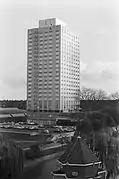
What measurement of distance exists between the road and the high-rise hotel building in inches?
16.9

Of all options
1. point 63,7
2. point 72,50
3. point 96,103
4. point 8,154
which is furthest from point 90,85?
point 8,154

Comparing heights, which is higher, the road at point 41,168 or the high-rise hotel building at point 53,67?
the high-rise hotel building at point 53,67

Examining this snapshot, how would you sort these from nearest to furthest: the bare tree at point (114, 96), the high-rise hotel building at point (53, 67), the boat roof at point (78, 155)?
the boat roof at point (78, 155) → the bare tree at point (114, 96) → the high-rise hotel building at point (53, 67)

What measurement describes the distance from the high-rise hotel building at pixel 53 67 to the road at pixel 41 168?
43 centimetres

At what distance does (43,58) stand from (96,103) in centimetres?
59

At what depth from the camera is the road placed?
2.05m

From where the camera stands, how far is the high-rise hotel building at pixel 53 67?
2221 mm

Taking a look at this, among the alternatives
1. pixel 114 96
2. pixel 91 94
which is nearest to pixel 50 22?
pixel 91 94

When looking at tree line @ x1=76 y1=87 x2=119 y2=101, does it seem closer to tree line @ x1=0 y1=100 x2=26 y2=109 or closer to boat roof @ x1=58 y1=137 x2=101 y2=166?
boat roof @ x1=58 y1=137 x2=101 y2=166

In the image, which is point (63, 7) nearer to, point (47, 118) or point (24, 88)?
point (24, 88)

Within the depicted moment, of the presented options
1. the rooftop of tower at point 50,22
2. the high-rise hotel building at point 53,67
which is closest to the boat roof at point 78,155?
the high-rise hotel building at point 53,67

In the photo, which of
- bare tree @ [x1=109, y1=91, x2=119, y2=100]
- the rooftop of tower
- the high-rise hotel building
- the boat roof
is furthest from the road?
the rooftop of tower

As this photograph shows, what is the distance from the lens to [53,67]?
2254mm

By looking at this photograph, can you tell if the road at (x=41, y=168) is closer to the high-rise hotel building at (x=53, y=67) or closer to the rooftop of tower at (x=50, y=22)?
the high-rise hotel building at (x=53, y=67)
